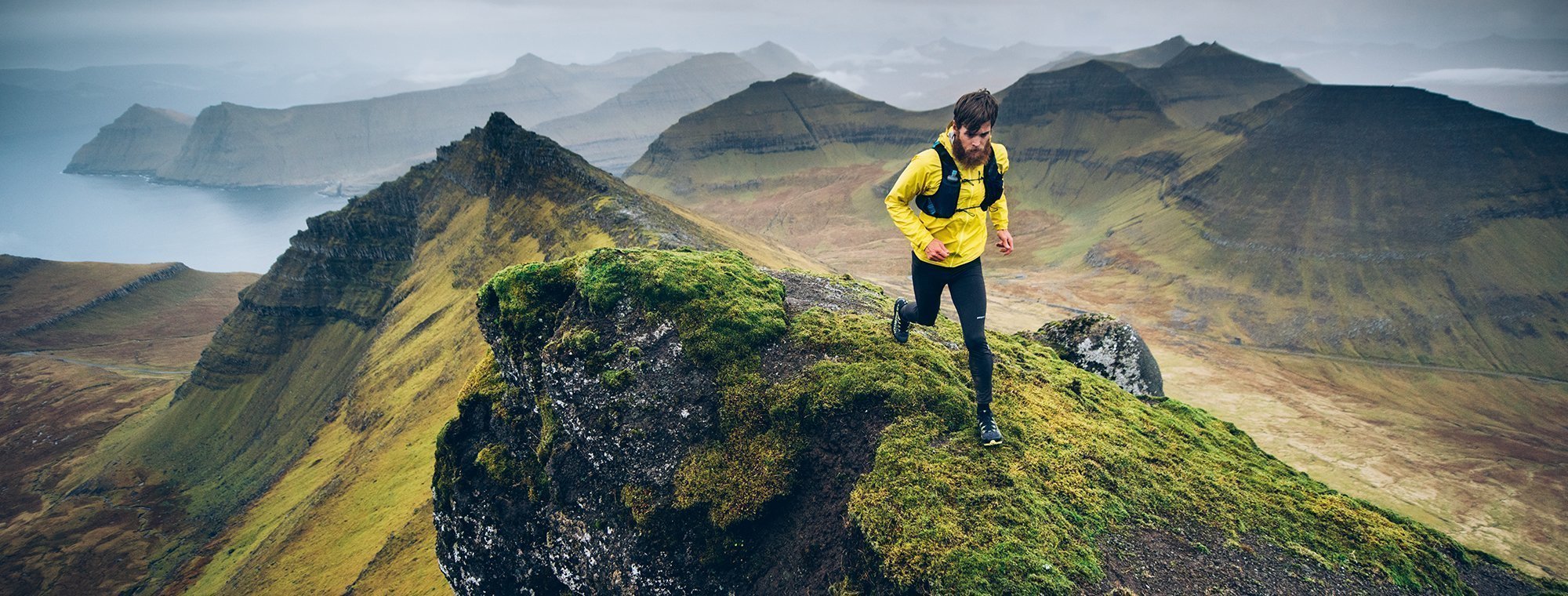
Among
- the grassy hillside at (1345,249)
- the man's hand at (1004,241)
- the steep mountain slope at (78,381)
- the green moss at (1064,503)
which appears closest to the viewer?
the green moss at (1064,503)

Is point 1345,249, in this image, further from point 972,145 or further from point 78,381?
point 78,381

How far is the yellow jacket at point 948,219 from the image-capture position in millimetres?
8070

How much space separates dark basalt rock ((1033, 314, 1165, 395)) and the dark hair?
9.36 m

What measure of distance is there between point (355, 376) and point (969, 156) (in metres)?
72.7

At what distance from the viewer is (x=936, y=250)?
8078mm

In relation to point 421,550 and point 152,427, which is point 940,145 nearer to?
point 421,550

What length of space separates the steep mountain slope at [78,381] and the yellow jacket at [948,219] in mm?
79037

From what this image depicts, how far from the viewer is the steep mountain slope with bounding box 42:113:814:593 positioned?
36.9 meters

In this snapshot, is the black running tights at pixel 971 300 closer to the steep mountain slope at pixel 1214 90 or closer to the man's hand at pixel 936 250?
the man's hand at pixel 936 250

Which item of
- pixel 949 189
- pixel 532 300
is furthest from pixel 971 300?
pixel 532 300

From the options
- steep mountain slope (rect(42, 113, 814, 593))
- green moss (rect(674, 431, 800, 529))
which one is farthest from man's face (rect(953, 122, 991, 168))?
steep mountain slope (rect(42, 113, 814, 593))

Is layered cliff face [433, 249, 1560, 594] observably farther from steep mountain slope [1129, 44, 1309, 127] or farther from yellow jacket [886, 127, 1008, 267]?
steep mountain slope [1129, 44, 1309, 127]

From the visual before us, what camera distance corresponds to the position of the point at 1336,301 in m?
92.2

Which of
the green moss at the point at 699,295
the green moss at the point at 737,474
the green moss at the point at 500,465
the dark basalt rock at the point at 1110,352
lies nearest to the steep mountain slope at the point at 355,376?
the green moss at the point at 500,465
